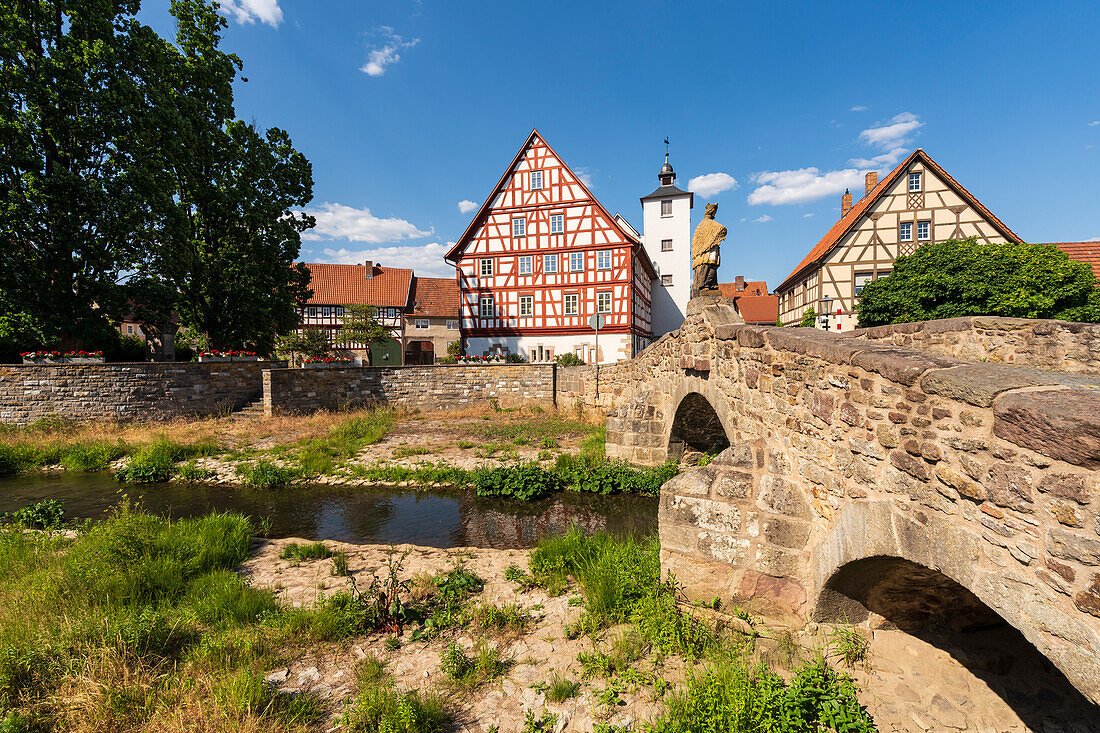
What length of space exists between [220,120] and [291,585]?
20164 mm

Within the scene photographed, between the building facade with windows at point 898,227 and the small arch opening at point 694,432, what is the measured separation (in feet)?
43.6

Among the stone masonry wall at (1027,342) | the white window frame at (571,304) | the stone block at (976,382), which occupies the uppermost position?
the white window frame at (571,304)

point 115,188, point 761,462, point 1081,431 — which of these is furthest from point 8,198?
point 1081,431

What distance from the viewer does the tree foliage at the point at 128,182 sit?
44.7 feet

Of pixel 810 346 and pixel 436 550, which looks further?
pixel 436 550

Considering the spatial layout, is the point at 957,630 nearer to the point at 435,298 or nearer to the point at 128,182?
the point at 128,182

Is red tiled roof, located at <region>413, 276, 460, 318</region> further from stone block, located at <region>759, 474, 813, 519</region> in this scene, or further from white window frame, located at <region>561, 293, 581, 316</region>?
stone block, located at <region>759, 474, 813, 519</region>

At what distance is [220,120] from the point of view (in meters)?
17.5

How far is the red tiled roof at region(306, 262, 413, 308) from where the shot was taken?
113 feet

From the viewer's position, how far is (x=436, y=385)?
20688 millimetres

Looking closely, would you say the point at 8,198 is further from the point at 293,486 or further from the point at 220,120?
the point at 293,486

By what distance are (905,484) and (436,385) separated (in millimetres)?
19586

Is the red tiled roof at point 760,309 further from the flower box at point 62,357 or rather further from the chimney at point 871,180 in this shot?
the flower box at point 62,357

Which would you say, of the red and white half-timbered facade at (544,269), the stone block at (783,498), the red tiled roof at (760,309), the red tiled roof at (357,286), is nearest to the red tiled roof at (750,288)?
the red tiled roof at (760,309)
